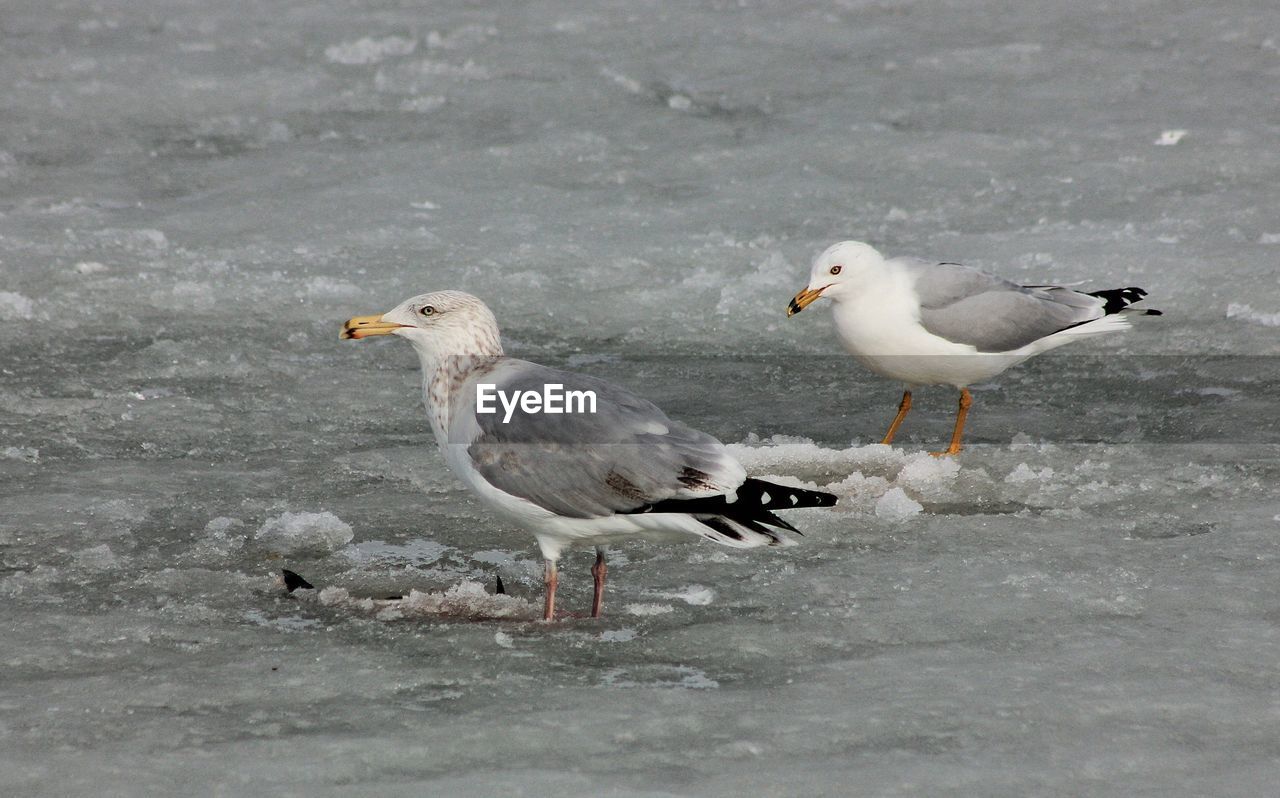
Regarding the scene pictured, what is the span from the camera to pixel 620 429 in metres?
4.13

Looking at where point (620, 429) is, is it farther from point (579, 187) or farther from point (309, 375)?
point (579, 187)

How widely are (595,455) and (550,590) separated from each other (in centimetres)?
43

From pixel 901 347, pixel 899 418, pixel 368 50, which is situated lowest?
pixel 899 418

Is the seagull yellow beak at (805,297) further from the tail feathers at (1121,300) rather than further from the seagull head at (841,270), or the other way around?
the tail feathers at (1121,300)

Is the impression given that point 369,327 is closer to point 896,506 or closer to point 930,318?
point 896,506

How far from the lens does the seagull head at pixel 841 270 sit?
559 centimetres

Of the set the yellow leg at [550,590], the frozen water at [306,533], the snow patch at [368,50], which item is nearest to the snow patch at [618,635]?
the yellow leg at [550,590]

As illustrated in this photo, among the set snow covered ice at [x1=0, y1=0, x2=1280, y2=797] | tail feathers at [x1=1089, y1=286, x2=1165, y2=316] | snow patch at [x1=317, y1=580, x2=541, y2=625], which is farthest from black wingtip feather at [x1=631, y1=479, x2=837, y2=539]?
tail feathers at [x1=1089, y1=286, x2=1165, y2=316]

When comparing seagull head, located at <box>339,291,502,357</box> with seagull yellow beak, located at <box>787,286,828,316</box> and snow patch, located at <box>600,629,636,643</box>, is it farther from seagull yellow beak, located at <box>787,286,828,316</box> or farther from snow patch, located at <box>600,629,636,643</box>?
seagull yellow beak, located at <box>787,286,828,316</box>

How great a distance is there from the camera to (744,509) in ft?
13.0

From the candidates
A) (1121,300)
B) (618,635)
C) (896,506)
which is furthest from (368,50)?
(618,635)

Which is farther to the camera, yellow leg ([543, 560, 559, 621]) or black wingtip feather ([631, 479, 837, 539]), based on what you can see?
yellow leg ([543, 560, 559, 621])

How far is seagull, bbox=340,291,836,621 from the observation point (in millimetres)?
4004

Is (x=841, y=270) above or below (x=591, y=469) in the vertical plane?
above
